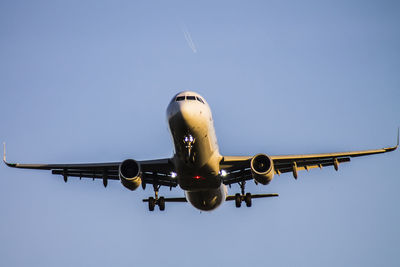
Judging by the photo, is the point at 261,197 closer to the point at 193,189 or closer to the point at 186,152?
the point at 193,189

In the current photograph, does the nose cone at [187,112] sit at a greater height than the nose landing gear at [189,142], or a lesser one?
greater

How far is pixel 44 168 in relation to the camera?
3547 cm

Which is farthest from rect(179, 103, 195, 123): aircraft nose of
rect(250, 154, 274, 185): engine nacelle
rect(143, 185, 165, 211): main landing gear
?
rect(143, 185, 165, 211): main landing gear

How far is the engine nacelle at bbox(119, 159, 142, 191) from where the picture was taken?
3138 centimetres

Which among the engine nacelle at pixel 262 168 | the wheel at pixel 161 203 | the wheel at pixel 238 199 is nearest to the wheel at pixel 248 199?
the wheel at pixel 238 199

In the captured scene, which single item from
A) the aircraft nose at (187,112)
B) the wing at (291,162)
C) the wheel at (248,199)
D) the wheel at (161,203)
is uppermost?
the aircraft nose at (187,112)

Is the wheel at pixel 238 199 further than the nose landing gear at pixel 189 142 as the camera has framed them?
Yes

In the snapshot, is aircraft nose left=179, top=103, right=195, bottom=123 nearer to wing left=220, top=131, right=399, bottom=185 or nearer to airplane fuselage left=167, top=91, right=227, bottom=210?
airplane fuselage left=167, top=91, right=227, bottom=210

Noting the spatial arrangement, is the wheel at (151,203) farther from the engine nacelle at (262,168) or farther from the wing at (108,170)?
the engine nacelle at (262,168)

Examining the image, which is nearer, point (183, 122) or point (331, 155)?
point (183, 122)

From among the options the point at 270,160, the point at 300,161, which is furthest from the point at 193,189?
the point at 300,161

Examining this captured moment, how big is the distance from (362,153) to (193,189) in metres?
9.72

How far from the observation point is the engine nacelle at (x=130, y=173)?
103 ft

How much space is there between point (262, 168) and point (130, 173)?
6.80 m
